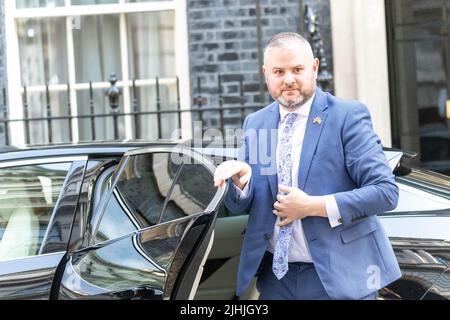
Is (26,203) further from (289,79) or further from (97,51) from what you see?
(97,51)

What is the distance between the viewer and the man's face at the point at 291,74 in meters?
2.86

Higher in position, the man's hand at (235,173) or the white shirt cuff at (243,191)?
the man's hand at (235,173)

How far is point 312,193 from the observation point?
9.36ft

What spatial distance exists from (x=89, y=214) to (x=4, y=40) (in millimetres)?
4984

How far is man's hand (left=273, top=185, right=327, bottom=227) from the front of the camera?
9.05 feet

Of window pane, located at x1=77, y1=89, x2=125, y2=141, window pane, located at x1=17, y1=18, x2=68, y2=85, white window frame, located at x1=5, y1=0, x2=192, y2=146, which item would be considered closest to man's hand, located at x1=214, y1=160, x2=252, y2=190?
white window frame, located at x1=5, y1=0, x2=192, y2=146

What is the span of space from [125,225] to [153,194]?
0.79ft

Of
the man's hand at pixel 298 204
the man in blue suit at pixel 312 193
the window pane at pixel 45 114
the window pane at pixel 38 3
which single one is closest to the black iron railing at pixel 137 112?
the window pane at pixel 45 114

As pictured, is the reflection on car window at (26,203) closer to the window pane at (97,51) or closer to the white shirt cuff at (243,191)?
the white shirt cuff at (243,191)

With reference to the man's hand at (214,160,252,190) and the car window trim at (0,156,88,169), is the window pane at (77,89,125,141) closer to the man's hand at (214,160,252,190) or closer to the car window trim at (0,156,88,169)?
the car window trim at (0,156,88,169)

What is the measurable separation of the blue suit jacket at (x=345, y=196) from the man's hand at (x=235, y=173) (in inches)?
3.0

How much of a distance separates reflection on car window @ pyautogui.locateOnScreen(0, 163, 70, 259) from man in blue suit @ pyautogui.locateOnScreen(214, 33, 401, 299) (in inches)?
41.6

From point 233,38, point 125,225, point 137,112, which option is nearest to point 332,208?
point 125,225

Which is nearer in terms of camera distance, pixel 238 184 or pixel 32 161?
pixel 238 184
